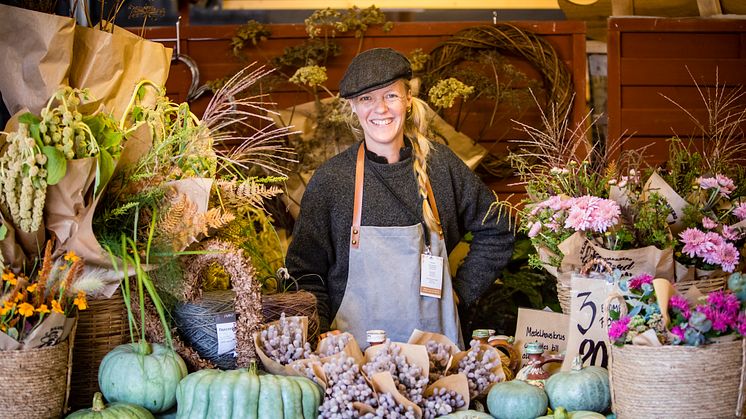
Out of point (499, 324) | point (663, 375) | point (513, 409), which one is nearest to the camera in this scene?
point (663, 375)

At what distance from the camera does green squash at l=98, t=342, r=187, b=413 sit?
223cm

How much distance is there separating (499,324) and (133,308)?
7.99 ft

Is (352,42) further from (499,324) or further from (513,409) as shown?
(513,409)

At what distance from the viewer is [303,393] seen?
2.16 m

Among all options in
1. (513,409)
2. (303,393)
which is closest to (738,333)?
(513,409)

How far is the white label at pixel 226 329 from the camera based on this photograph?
2398mm

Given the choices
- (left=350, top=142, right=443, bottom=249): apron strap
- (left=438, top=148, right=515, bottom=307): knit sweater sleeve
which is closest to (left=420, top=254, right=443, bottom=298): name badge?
(left=350, top=142, right=443, bottom=249): apron strap

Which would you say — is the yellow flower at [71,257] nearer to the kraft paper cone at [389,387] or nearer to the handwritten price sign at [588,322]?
the kraft paper cone at [389,387]

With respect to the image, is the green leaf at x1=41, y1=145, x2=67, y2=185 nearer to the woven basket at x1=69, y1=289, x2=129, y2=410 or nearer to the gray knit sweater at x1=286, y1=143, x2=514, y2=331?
the woven basket at x1=69, y1=289, x2=129, y2=410

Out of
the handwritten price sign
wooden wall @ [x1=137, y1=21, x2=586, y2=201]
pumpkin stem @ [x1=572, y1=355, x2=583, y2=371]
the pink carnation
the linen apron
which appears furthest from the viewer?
wooden wall @ [x1=137, y1=21, x2=586, y2=201]

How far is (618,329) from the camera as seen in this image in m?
2.10

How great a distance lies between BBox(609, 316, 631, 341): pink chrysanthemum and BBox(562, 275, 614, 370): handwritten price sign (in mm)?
364

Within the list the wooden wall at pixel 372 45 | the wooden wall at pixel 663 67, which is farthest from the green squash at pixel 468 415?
the wooden wall at pixel 663 67

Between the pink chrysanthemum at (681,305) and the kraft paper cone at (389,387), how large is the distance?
24.7 inches
